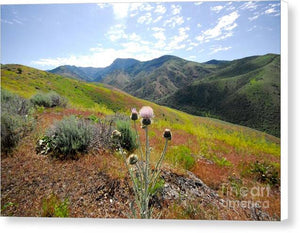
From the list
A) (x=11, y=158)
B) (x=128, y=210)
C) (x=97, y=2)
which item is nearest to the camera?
(x=128, y=210)

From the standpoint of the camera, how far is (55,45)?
3.27 meters

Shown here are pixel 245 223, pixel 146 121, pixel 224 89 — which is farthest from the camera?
pixel 224 89

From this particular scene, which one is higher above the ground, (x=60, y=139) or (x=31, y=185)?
(x=60, y=139)

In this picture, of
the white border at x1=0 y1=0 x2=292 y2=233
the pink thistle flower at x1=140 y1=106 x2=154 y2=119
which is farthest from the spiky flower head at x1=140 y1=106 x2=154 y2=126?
the white border at x1=0 y1=0 x2=292 y2=233

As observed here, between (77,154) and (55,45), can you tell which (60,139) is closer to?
(77,154)

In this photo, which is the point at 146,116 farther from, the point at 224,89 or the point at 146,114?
the point at 224,89

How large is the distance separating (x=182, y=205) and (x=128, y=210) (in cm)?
63

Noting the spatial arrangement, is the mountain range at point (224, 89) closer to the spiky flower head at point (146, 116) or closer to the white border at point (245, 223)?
the white border at point (245, 223)

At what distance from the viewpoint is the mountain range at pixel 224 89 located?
313cm

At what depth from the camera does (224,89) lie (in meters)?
60.7

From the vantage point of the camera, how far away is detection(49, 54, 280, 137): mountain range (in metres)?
3.13
